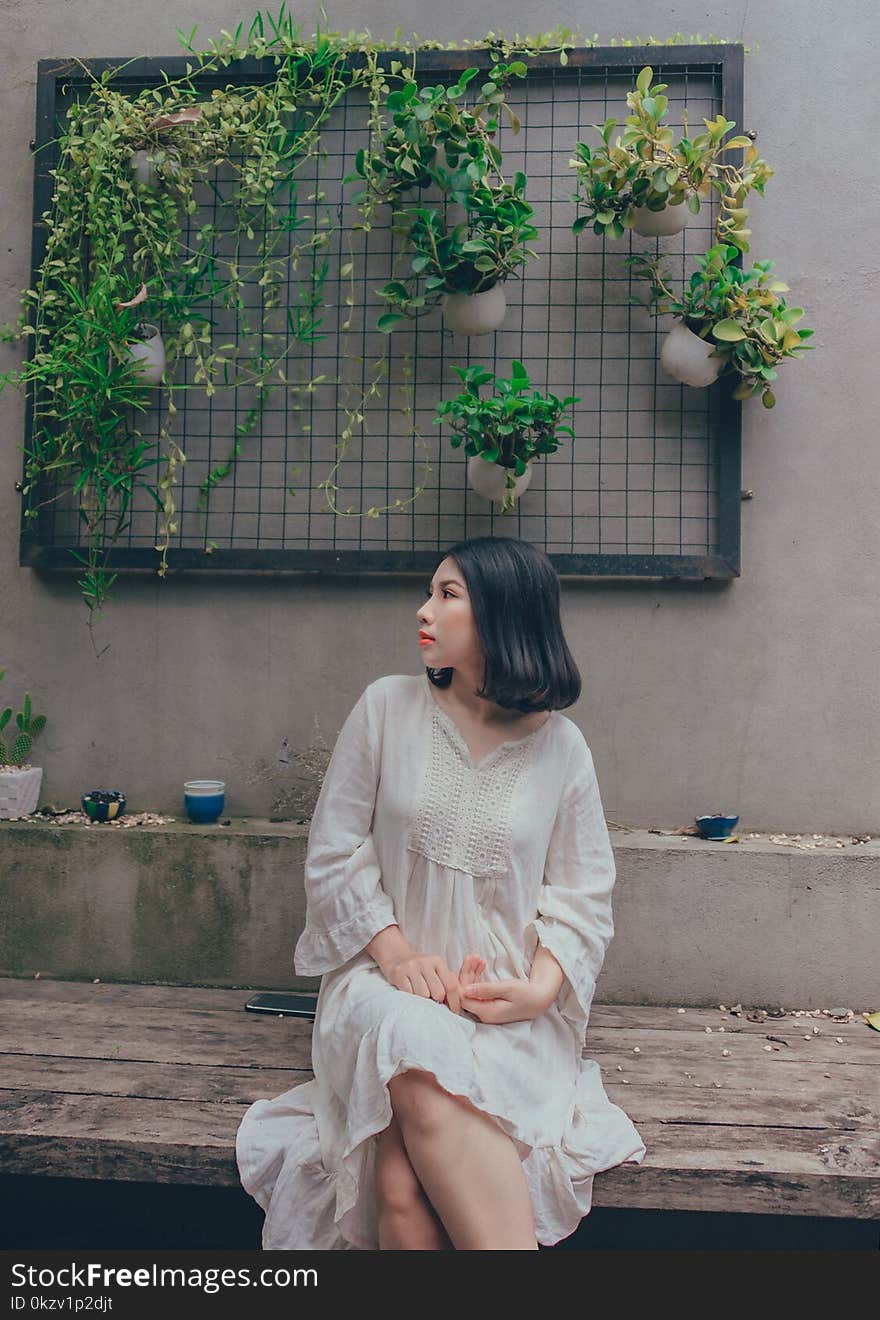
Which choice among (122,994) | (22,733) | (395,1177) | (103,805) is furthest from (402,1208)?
(22,733)

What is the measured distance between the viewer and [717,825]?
2.40 meters

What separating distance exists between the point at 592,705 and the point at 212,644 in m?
0.99

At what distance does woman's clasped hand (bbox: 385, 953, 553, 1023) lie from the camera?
170 centimetres

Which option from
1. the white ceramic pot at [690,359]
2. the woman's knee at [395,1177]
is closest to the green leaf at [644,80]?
the white ceramic pot at [690,359]

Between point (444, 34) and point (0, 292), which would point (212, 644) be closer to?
point (0, 292)

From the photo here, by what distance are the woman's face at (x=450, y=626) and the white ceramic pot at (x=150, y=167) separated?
1393 mm

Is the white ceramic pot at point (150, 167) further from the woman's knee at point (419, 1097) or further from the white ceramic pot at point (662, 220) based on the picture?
the woman's knee at point (419, 1097)

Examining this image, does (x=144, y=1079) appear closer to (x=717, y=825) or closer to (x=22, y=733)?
(x=22, y=733)

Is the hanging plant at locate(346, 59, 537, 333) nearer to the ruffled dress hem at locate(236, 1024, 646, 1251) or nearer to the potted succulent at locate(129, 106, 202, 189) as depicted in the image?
the potted succulent at locate(129, 106, 202, 189)

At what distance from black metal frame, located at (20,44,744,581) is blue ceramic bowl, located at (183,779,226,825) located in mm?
546

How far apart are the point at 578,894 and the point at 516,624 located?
20.1 inches

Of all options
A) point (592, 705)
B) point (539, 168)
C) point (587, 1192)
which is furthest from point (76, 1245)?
point (539, 168)

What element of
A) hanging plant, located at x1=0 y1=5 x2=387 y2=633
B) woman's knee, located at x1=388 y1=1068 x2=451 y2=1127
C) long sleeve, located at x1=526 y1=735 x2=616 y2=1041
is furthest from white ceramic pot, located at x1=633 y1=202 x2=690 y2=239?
woman's knee, located at x1=388 y1=1068 x2=451 y2=1127

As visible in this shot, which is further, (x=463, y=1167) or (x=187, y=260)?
(x=187, y=260)
